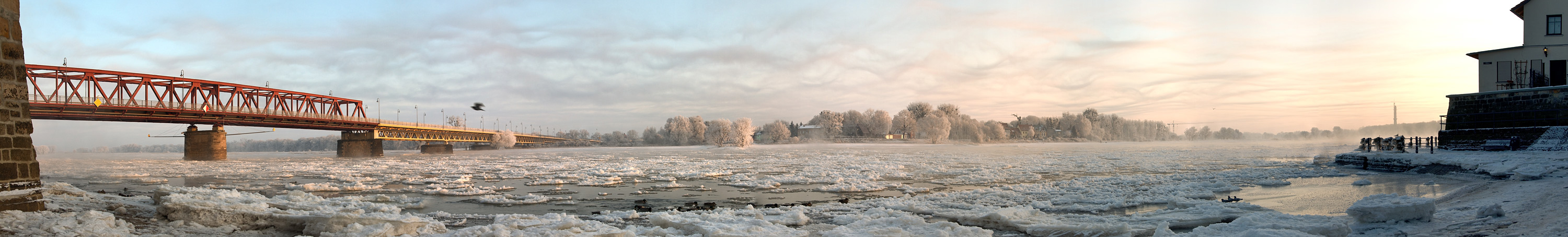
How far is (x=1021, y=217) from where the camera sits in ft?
31.9

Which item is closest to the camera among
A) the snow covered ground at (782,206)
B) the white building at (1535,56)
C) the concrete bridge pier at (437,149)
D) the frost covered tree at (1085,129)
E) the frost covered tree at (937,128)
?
the snow covered ground at (782,206)

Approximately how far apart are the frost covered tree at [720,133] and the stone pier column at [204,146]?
61.7 metres

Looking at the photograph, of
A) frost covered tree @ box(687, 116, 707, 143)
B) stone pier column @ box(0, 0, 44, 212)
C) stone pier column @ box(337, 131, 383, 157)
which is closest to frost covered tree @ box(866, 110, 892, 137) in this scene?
frost covered tree @ box(687, 116, 707, 143)

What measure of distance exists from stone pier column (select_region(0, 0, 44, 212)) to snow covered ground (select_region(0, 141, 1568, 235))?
0.41m

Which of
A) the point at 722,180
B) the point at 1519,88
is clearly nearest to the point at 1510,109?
the point at 1519,88

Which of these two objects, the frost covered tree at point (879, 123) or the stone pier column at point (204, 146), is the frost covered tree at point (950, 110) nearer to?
the frost covered tree at point (879, 123)

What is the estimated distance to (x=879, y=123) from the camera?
130m

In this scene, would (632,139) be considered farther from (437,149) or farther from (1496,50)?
(1496,50)

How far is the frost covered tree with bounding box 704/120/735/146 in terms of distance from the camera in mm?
104625

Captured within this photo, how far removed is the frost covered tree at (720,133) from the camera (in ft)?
343

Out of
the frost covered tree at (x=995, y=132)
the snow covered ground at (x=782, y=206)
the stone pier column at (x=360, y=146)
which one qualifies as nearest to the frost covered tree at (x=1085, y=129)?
the frost covered tree at (x=995, y=132)

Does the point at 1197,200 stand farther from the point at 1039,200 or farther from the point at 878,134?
the point at 878,134

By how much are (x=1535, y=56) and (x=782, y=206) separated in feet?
117

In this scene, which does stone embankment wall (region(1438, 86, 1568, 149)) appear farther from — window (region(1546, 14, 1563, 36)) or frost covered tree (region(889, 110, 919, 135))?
frost covered tree (region(889, 110, 919, 135))
